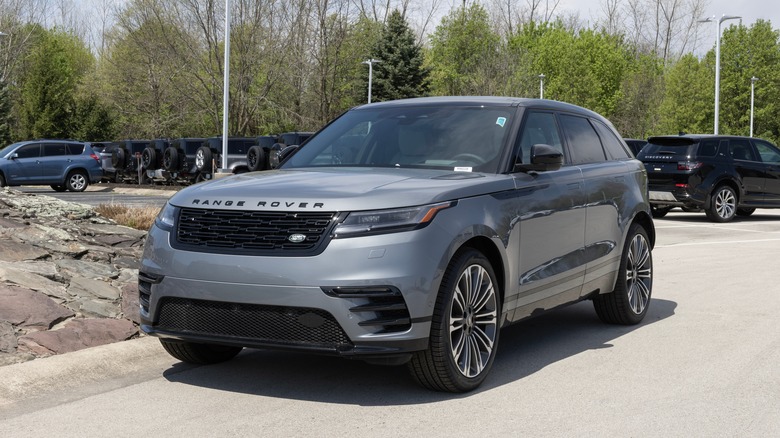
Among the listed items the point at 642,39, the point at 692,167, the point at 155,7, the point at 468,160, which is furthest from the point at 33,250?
the point at 642,39

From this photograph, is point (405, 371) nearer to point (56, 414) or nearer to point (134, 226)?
point (56, 414)

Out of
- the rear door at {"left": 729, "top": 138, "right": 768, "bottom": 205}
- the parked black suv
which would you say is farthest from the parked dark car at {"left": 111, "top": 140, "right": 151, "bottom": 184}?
the rear door at {"left": 729, "top": 138, "right": 768, "bottom": 205}

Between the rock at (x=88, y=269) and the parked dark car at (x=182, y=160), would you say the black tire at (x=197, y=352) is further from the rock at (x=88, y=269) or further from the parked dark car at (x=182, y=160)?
the parked dark car at (x=182, y=160)

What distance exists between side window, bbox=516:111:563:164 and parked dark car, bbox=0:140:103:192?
27.6 m

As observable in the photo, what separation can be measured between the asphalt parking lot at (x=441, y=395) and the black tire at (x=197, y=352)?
0.24ft

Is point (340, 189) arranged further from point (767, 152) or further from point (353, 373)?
point (767, 152)

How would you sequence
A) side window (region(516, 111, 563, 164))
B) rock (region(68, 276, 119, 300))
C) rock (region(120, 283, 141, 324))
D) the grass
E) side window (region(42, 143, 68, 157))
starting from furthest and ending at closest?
side window (region(42, 143, 68, 157)) → the grass → rock (region(68, 276, 119, 300)) → rock (region(120, 283, 141, 324)) → side window (region(516, 111, 563, 164))

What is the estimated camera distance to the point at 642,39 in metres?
98.1

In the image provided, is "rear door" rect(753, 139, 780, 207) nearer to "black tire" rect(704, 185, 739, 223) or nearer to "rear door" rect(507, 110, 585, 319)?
"black tire" rect(704, 185, 739, 223)

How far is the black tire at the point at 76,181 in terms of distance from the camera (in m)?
32.6

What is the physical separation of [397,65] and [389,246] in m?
57.6

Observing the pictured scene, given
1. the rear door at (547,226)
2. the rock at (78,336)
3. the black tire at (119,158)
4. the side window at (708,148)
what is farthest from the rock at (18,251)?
the black tire at (119,158)

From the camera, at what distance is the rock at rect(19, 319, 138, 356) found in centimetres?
607

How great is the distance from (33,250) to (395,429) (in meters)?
4.89
